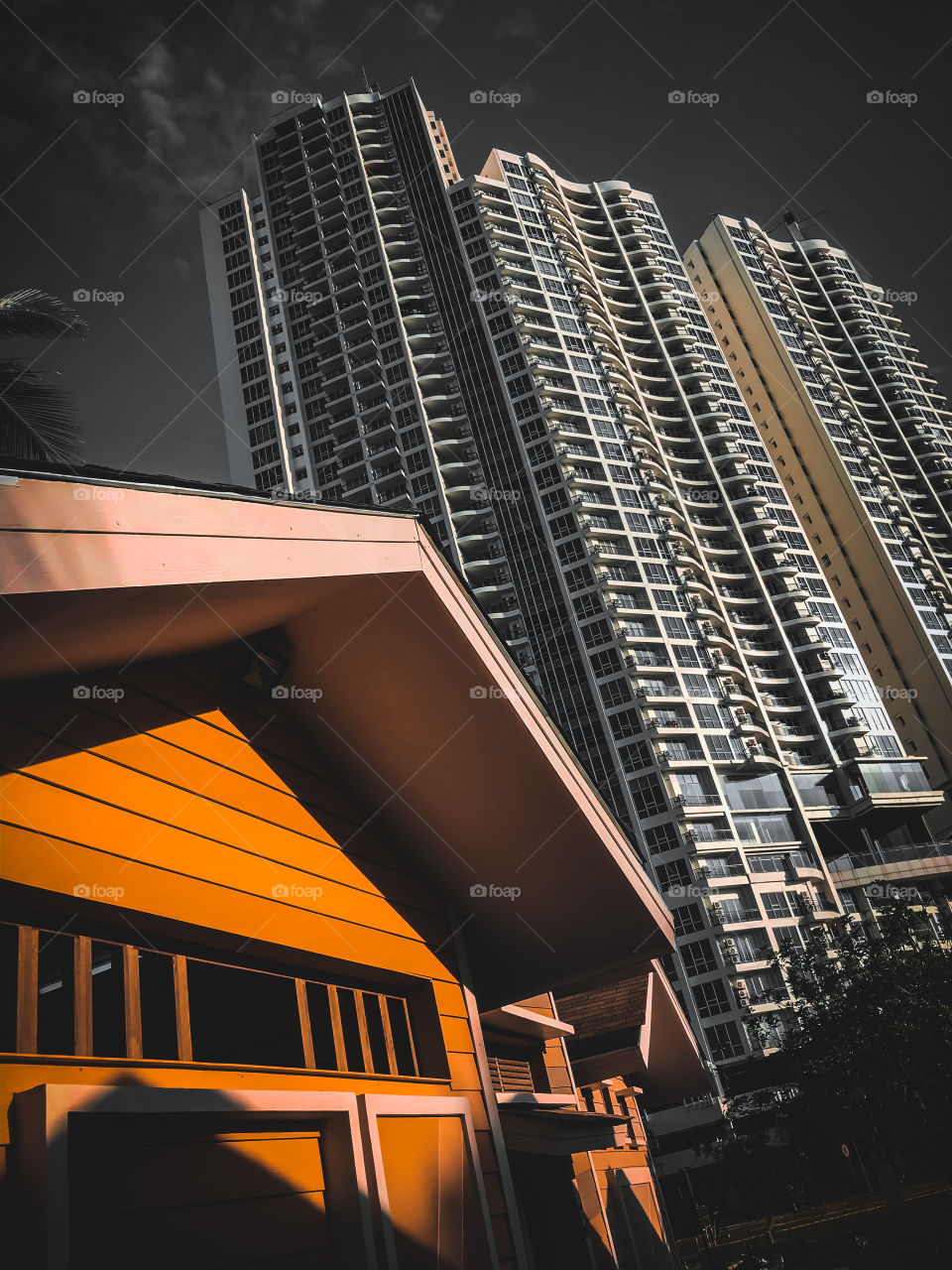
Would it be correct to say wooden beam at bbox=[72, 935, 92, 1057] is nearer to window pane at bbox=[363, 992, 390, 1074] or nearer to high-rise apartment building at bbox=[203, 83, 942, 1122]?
window pane at bbox=[363, 992, 390, 1074]

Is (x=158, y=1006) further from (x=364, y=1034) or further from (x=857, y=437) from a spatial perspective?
(x=857, y=437)

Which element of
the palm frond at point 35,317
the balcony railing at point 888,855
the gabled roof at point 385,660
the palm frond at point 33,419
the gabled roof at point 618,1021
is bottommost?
the gabled roof at point 618,1021

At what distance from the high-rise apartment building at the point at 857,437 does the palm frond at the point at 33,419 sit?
90892 millimetres

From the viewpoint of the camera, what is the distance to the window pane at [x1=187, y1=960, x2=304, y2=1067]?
495 cm

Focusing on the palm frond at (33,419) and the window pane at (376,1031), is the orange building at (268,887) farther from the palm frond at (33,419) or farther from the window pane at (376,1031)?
the palm frond at (33,419)

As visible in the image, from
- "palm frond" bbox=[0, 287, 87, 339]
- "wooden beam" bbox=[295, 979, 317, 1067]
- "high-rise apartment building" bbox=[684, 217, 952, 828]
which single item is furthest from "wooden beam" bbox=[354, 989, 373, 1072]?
"high-rise apartment building" bbox=[684, 217, 952, 828]

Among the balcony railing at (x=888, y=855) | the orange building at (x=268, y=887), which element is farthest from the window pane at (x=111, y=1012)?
the balcony railing at (x=888, y=855)

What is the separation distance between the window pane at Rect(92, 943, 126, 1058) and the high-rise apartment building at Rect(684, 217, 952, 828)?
9359 cm

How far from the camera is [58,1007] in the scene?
362 cm

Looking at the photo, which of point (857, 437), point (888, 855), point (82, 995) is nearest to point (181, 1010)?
point (82, 995)

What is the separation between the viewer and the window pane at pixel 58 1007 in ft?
11.5

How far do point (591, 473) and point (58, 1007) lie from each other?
77348mm

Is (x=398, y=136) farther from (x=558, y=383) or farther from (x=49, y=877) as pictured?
(x=49, y=877)

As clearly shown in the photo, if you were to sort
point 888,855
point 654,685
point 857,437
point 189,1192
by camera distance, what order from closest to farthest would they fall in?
1. point 189,1192
2. point 654,685
3. point 888,855
4. point 857,437
